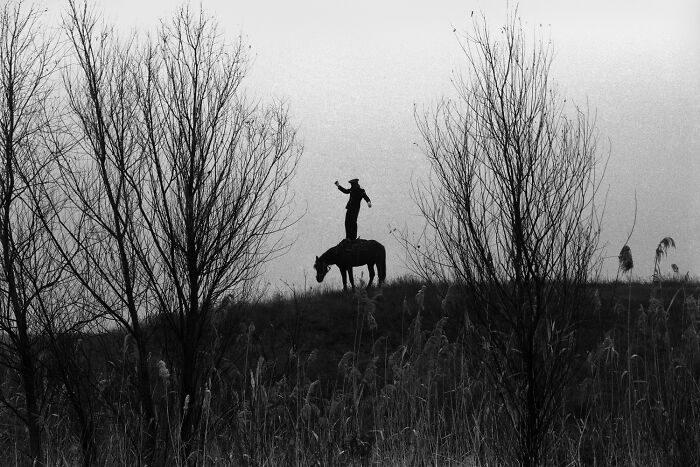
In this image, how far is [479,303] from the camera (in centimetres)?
694

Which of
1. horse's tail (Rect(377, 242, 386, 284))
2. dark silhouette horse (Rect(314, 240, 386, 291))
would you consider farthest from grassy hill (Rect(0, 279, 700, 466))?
horse's tail (Rect(377, 242, 386, 284))

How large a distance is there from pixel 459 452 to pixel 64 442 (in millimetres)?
5891

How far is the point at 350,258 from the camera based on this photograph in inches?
823

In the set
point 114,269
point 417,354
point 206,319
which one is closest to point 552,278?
point 417,354

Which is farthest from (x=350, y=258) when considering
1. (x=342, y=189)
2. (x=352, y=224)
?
(x=342, y=189)

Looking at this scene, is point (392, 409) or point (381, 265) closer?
point (392, 409)

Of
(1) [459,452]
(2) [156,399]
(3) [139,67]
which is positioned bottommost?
(1) [459,452]

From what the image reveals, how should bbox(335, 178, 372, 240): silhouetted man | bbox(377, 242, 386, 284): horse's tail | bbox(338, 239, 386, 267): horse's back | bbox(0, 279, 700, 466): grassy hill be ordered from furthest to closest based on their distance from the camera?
bbox(377, 242, 386, 284): horse's tail → bbox(338, 239, 386, 267): horse's back → bbox(335, 178, 372, 240): silhouetted man → bbox(0, 279, 700, 466): grassy hill

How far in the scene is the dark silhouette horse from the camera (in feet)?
68.6

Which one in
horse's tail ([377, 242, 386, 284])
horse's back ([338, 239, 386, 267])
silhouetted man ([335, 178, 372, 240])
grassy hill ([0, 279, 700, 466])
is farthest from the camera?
horse's tail ([377, 242, 386, 284])

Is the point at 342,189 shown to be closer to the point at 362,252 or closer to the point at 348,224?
the point at 348,224

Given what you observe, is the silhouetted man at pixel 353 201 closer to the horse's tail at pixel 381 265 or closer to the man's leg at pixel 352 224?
the man's leg at pixel 352 224

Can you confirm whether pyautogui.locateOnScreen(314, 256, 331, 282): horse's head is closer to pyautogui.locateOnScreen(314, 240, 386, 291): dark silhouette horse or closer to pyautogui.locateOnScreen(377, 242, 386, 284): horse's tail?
pyautogui.locateOnScreen(314, 240, 386, 291): dark silhouette horse

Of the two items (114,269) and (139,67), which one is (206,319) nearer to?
(114,269)
